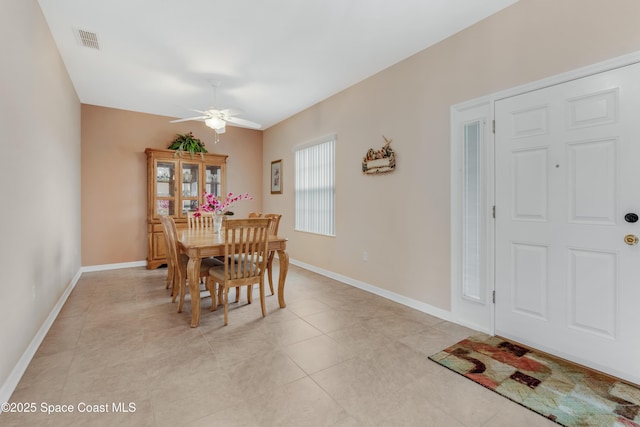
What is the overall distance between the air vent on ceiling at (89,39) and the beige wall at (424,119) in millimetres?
2814

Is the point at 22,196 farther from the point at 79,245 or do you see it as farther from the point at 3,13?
the point at 79,245

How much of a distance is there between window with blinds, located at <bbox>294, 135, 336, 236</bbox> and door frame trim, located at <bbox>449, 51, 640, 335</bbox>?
1964mm

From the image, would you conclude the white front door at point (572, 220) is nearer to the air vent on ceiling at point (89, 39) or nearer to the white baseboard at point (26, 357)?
the white baseboard at point (26, 357)

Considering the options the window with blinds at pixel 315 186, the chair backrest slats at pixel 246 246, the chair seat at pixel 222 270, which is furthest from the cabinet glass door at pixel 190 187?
the chair backrest slats at pixel 246 246

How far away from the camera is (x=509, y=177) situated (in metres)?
2.41

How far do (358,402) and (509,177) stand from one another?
2037 mm

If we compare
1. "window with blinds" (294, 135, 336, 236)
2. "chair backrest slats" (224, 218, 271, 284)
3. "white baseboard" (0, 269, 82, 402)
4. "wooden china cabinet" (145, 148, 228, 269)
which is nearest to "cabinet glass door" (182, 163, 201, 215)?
"wooden china cabinet" (145, 148, 228, 269)

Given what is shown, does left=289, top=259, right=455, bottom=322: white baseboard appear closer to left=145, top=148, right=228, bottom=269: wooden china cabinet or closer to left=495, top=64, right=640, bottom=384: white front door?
left=495, top=64, right=640, bottom=384: white front door

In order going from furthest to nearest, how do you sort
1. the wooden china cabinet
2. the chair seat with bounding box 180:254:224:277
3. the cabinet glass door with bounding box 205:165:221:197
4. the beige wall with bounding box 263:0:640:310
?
the cabinet glass door with bounding box 205:165:221:197
the wooden china cabinet
the chair seat with bounding box 180:254:224:277
the beige wall with bounding box 263:0:640:310

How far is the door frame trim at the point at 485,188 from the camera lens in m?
2.13

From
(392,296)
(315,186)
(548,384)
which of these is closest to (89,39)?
(315,186)

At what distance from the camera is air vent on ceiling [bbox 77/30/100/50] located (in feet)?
9.25

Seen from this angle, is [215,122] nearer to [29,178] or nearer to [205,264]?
[205,264]

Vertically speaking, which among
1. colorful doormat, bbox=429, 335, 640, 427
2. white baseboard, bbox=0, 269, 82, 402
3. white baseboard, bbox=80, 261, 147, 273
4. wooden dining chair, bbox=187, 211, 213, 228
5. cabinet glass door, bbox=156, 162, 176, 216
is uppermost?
cabinet glass door, bbox=156, 162, 176, 216
